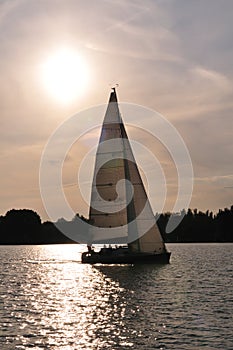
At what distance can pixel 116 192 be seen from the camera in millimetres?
78500

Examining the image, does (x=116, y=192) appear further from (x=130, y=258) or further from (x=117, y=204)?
(x=130, y=258)

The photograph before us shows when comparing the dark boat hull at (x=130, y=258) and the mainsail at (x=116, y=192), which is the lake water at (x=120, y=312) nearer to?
the dark boat hull at (x=130, y=258)

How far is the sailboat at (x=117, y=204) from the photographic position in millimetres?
75375

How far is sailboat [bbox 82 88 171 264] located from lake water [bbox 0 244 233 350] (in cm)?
279

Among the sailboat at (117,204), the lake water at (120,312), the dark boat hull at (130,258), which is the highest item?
the sailboat at (117,204)

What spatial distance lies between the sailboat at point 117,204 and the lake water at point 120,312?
279 centimetres

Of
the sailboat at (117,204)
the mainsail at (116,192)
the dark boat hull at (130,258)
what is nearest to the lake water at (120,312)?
the dark boat hull at (130,258)

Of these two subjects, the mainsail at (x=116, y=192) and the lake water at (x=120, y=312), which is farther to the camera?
the mainsail at (x=116, y=192)

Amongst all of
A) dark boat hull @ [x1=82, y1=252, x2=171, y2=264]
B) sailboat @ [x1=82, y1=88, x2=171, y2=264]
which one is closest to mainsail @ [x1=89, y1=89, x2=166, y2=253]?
sailboat @ [x1=82, y1=88, x2=171, y2=264]

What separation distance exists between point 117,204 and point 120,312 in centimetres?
3419

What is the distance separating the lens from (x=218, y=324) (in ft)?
130

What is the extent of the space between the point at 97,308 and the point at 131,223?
29.3m

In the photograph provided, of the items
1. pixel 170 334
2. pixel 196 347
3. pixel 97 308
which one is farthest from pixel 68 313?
pixel 196 347

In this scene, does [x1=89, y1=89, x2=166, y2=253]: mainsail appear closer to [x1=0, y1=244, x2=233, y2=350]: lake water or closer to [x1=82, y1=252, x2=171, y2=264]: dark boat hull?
[x1=82, y1=252, x2=171, y2=264]: dark boat hull
